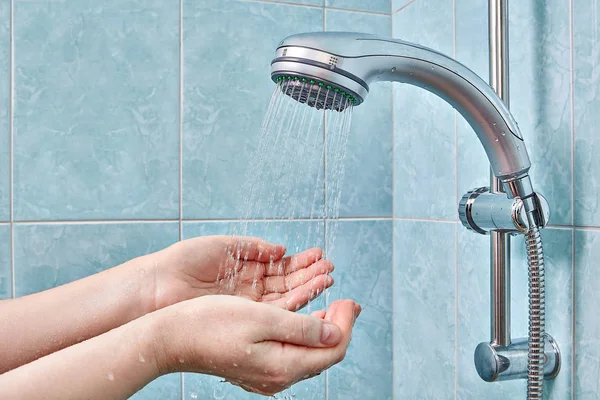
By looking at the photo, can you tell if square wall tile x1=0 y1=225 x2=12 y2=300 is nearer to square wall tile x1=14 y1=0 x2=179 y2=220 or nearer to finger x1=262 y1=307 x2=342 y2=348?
square wall tile x1=14 y1=0 x2=179 y2=220

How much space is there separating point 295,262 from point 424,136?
0.38m

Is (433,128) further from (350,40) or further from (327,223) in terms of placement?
(350,40)

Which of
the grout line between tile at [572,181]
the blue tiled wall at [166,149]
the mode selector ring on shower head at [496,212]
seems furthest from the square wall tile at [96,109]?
the grout line between tile at [572,181]

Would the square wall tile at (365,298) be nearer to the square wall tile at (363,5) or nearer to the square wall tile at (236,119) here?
the square wall tile at (236,119)

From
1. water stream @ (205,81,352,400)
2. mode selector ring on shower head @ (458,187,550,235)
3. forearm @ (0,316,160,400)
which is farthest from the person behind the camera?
water stream @ (205,81,352,400)

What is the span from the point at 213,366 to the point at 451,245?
536mm

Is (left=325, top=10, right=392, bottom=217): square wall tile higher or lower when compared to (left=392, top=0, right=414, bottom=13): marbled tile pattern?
lower

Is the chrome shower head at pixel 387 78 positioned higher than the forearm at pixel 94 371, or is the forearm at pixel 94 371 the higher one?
the chrome shower head at pixel 387 78

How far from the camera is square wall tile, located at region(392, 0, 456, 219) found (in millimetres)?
1016

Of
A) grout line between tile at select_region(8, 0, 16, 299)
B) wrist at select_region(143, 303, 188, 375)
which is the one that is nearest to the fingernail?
Result: wrist at select_region(143, 303, 188, 375)

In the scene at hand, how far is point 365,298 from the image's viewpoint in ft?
3.92

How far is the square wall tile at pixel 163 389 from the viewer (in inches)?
42.3

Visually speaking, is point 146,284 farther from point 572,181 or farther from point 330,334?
point 572,181

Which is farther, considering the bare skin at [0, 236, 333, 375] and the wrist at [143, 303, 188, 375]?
the bare skin at [0, 236, 333, 375]
